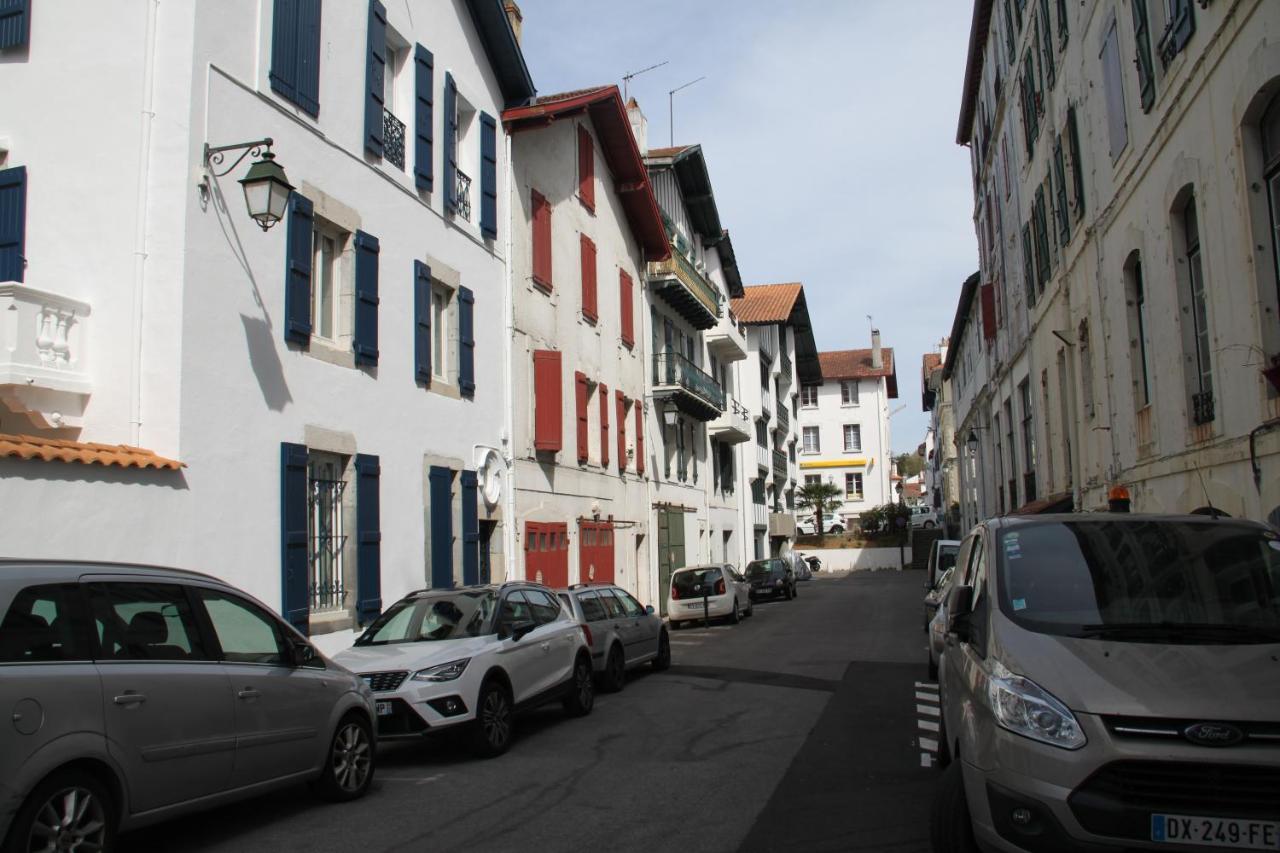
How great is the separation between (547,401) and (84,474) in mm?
11633

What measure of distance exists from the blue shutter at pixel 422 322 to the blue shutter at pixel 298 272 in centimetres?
283

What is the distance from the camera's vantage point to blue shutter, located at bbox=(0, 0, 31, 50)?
1170cm

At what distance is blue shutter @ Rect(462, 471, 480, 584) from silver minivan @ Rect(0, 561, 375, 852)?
9.05 m

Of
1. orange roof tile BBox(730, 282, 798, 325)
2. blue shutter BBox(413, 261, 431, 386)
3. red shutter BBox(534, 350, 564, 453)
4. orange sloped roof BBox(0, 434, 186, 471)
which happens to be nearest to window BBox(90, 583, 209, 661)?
orange sloped roof BBox(0, 434, 186, 471)

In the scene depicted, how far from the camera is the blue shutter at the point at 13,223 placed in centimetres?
1112

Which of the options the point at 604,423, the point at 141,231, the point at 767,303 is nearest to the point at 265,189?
the point at 141,231

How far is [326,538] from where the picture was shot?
13344 millimetres

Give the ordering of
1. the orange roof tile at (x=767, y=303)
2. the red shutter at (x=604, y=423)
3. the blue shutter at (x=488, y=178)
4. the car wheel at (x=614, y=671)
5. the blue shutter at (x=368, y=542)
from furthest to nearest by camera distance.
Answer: the orange roof tile at (x=767, y=303) → the red shutter at (x=604, y=423) → the blue shutter at (x=488, y=178) → the car wheel at (x=614, y=671) → the blue shutter at (x=368, y=542)

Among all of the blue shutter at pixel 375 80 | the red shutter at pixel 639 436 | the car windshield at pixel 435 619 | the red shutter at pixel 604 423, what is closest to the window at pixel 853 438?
the red shutter at pixel 639 436

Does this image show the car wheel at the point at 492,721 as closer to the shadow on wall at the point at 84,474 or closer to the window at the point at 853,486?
the shadow on wall at the point at 84,474

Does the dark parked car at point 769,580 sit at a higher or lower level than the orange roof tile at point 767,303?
lower

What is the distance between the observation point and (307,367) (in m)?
12.9

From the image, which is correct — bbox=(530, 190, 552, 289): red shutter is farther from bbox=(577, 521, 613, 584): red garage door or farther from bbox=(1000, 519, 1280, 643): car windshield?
bbox=(1000, 519, 1280, 643): car windshield

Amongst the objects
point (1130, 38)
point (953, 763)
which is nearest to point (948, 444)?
point (1130, 38)
